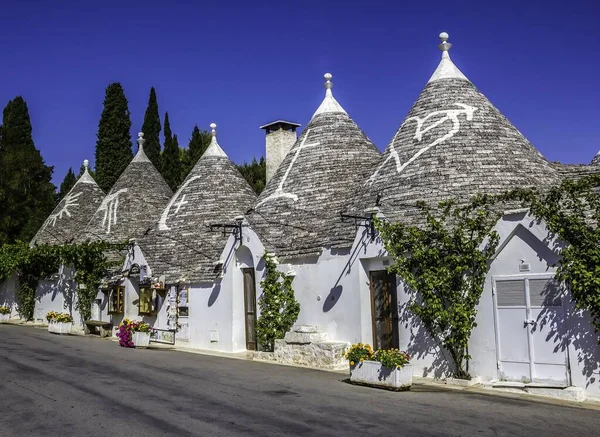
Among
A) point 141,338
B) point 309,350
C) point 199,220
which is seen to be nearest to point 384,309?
point 309,350

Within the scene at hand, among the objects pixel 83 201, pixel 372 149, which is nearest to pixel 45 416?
pixel 372 149

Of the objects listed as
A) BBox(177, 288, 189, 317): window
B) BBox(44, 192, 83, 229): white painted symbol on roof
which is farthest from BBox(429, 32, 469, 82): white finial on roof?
BBox(44, 192, 83, 229): white painted symbol on roof

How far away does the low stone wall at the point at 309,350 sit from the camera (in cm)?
1425

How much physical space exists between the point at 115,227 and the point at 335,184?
525 inches

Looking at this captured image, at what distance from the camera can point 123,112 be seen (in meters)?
45.2

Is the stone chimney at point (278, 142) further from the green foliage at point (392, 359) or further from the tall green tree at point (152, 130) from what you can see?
the tall green tree at point (152, 130)

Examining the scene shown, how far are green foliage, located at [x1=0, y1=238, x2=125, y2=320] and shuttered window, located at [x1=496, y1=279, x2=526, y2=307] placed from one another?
17.2 metres

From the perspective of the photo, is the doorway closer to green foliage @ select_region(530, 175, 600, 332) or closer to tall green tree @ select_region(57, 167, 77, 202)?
green foliage @ select_region(530, 175, 600, 332)

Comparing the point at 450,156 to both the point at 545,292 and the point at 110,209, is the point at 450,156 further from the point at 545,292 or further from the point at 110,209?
the point at 110,209

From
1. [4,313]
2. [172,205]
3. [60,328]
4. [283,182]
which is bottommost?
[60,328]

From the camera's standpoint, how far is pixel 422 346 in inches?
509

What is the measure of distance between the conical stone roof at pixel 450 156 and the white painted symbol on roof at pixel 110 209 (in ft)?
50.7

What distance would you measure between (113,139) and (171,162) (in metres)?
4.57

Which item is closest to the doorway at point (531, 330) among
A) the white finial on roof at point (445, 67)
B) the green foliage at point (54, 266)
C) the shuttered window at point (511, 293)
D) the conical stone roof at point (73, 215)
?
the shuttered window at point (511, 293)
